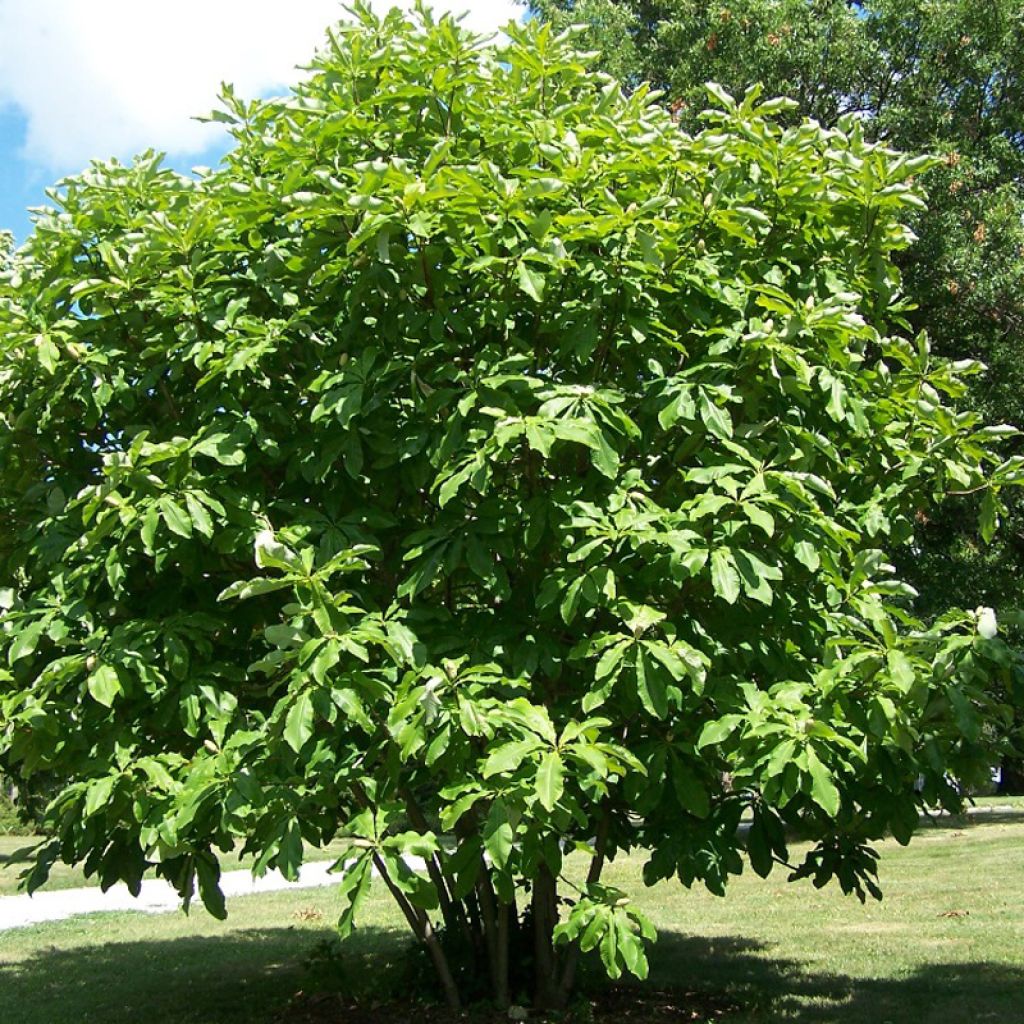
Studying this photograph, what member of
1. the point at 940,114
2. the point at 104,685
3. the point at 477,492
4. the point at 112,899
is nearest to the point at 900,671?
the point at 477,492

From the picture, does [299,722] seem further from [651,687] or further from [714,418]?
[714,418]

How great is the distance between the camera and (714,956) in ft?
30.2

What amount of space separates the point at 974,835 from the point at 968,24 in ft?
39.9

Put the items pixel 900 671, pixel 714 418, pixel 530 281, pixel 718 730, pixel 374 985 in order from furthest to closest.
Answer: pixel 374 985, pixel 714 418, pixel 530 281, pixel 718 730, pixel 900 671

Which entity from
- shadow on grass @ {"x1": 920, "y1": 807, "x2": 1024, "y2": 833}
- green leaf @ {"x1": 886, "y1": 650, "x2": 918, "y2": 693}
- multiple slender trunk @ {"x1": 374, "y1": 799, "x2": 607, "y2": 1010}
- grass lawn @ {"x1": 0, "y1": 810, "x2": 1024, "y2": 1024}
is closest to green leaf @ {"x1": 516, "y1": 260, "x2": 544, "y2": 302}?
green leaf @ {"x1": 886, "y1": 650, "x2": 918, "y2": 693}

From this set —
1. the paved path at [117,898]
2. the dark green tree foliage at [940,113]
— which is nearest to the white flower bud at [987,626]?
the paved path at [117,898]

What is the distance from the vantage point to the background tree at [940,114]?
13688mm

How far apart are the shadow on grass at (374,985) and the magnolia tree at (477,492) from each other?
1.41m

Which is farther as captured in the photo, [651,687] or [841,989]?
[841,989]

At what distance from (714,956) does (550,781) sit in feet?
19.1

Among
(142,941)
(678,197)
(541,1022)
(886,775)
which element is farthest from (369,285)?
(142,941)

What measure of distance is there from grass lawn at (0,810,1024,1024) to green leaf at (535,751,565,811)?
128 inches

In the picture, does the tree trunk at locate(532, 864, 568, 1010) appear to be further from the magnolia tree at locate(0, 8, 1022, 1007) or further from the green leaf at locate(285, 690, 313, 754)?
the green leaf at locate(285, 690, 313, 754)

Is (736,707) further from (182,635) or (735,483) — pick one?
(182,635)
